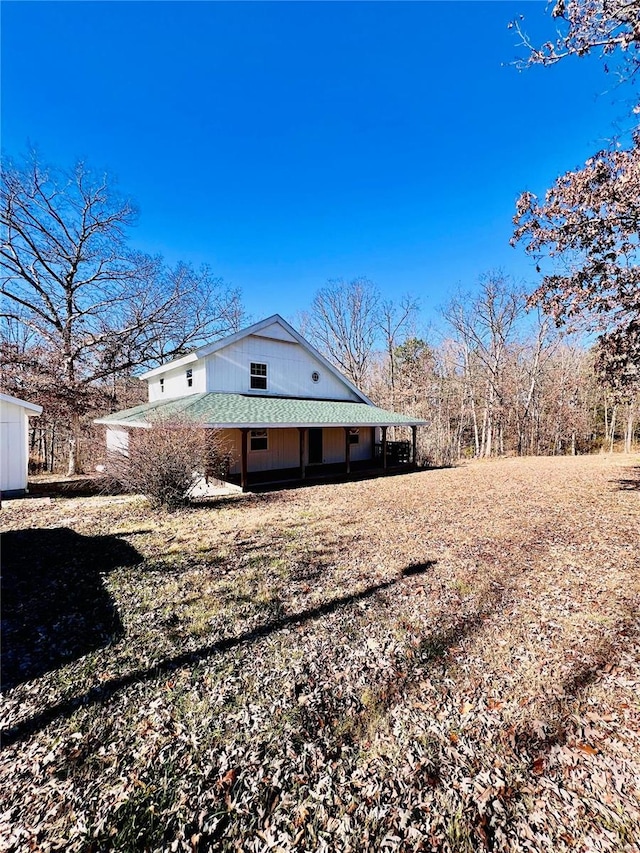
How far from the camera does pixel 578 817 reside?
80.4 inches

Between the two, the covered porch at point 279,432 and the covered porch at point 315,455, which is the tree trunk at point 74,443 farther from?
the covered porch at point 315,455

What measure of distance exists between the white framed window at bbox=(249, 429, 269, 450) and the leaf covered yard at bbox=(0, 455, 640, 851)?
7453 millimetres

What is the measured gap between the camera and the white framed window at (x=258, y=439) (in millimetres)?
13716

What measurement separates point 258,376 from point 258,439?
271 cm

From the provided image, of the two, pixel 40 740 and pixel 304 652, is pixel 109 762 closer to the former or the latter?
pixel 40 740

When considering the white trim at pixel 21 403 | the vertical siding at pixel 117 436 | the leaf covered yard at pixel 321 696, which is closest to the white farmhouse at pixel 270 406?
the vertical siding at pixel 117 436

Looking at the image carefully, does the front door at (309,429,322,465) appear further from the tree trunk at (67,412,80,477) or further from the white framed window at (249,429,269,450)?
the tree trunk at (67,412,80,477)

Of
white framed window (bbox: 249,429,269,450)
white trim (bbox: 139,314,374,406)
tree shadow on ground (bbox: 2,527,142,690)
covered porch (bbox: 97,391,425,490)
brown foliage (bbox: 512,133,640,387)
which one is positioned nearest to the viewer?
tree shadow on ground (bbox: 2,527,142,690)

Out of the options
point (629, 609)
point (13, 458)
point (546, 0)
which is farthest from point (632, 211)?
point (13, 458)

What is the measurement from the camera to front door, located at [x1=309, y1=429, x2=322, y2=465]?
15.8 meters

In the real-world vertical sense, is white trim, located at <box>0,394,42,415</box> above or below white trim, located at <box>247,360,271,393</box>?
below

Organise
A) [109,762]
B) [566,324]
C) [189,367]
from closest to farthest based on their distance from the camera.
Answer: [109,762], [566,324], [189,367]

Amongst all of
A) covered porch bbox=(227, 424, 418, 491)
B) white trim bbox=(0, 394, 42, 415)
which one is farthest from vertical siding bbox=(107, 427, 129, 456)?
covered porch bbox=(227, 424, 418, 491)

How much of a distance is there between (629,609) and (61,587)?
7.23 metres
